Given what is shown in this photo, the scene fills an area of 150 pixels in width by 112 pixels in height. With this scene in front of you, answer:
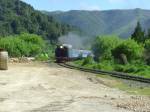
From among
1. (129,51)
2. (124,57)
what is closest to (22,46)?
(129,51)

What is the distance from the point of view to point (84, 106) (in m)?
19.0

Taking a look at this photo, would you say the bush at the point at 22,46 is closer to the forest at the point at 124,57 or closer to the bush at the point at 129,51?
the forest at the point at 124,57

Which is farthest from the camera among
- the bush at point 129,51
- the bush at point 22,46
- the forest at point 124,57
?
the bush at point 22,46

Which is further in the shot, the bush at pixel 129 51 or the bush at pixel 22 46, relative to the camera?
the bush at pixel 22 46

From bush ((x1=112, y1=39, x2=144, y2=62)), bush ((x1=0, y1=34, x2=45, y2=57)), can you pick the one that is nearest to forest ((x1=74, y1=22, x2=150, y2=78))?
bush ((x1=112, y1=39, x2=144, y2=62))

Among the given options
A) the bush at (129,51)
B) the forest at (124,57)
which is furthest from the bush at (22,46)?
the bush at (129,51)

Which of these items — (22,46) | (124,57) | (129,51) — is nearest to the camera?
(124,57)

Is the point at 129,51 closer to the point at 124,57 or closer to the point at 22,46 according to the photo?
the point at 124,57

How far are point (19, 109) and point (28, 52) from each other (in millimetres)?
136997

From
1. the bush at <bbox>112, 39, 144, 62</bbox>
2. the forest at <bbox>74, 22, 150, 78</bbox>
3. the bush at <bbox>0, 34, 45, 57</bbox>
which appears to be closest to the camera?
the forest at <bbox>74, 22, 150, 78</bbox>

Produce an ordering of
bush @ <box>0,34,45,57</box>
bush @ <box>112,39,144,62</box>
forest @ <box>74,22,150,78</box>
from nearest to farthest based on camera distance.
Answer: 1. forest @ <box>74,22,150,78</box>
2. bush @ <box>112,39,144,62</box>
3. bush @ <box>0,34,45,57</box>

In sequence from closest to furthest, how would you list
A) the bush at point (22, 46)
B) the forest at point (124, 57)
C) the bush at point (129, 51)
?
the forest at point (124, 57) → the bush at point (129, 51) → the bush at point (22, 46)

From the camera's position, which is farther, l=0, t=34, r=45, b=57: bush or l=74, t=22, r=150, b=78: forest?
l=0, t=34, r=45, b=57: bush

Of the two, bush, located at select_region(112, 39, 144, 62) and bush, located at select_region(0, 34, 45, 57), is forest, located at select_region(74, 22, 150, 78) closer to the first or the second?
bush, located at select_region(112, 39, 144, 62)
